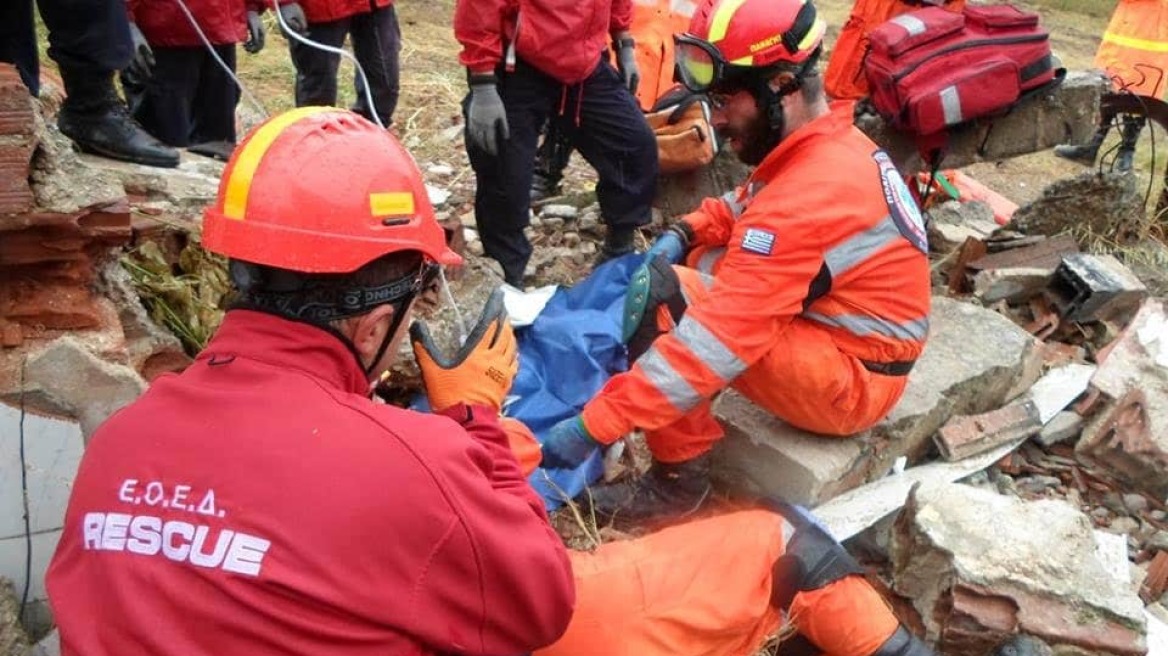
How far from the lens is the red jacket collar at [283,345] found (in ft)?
5.63

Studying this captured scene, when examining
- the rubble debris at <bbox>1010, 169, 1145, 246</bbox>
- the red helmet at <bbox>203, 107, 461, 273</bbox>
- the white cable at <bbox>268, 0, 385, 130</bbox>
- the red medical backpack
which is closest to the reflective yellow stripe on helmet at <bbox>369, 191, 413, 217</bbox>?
the red helmet at <bbox>203, 107, 461, 273</bbox>

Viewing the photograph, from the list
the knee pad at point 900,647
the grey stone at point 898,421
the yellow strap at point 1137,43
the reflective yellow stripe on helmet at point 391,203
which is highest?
the reflective yellow stripe on helmet at point 391,203

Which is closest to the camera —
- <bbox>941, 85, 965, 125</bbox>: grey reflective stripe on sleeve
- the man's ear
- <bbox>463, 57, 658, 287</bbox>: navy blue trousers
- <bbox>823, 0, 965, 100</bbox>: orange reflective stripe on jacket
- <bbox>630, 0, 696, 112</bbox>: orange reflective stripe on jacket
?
the man's ear

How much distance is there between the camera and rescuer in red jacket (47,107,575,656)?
154cm

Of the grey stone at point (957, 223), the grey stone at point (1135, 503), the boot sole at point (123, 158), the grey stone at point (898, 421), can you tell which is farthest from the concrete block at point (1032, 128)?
the boot sole at point (123, 158)

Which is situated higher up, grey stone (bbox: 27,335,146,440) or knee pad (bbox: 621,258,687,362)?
grey stone (bbox: 27,335,146,440)

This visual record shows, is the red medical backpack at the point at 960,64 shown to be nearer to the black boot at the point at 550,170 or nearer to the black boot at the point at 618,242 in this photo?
the black boot at the point at 618,242

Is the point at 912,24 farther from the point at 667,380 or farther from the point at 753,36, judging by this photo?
the point at 667,380

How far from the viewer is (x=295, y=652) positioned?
154 cm

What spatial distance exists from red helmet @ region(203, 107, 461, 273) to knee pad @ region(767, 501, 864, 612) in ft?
4.54

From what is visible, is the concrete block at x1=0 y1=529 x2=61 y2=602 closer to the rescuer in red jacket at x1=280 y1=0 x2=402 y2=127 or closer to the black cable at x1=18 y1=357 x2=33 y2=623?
the black cable at x1=18 y1=357 x2=33 y2=623

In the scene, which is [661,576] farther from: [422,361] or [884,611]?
[422,361]

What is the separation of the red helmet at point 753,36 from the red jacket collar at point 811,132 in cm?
20

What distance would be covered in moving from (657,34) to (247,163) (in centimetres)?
505
